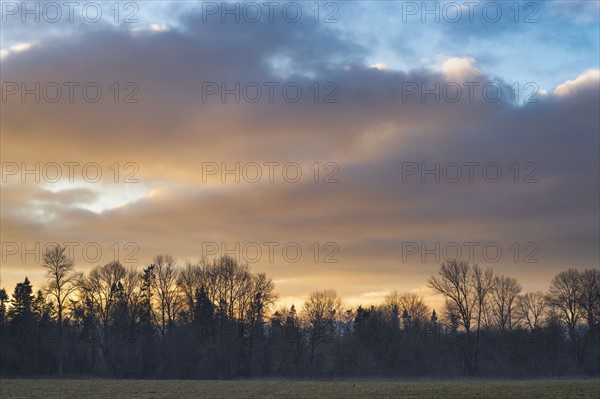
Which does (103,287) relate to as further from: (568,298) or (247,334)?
(568,298)

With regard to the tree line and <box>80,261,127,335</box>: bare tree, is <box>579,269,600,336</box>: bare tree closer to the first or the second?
the tree line

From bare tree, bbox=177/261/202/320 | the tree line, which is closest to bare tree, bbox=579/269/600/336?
the tree line

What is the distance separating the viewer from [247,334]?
88.6 metres

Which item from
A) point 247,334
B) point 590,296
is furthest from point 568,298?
point 247,334

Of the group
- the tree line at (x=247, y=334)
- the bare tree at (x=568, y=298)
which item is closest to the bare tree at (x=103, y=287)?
the tree line at (x=247, y=334)

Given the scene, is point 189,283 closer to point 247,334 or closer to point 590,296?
point 247,334

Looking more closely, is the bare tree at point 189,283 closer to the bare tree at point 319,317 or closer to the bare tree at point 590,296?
the bare tree at point 319,317

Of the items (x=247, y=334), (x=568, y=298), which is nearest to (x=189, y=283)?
(x=247, y=334)

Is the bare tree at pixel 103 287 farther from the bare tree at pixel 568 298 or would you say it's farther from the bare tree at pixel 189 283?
the bare tree at pixel 568 298

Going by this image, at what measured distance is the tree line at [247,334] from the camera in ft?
265

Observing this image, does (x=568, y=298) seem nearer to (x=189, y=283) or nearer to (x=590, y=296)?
(x=590, y=296)

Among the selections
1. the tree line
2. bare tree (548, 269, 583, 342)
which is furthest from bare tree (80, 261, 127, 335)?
bare tree (548, 269, 583, 342)

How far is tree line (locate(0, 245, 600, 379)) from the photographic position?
80688mm

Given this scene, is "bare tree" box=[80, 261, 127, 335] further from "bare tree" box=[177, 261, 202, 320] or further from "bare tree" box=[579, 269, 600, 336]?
"bare tree" box=[579, 269, 600, 336]
